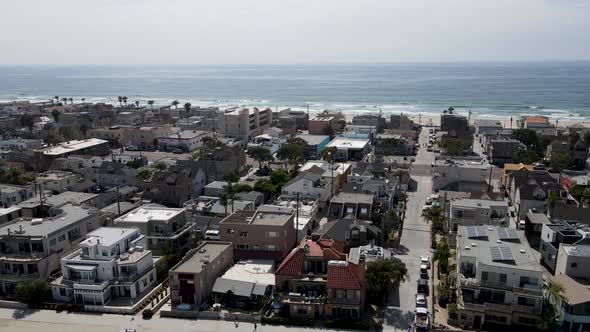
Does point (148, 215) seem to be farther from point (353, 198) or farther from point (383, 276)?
point (383, 276)

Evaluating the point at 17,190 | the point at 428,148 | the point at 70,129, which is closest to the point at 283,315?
the point at 17,190

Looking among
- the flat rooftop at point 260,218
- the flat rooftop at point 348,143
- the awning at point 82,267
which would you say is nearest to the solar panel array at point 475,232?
the flat rooftop at point 260,218

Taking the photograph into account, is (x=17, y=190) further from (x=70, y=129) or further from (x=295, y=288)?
(x=70, y=129)

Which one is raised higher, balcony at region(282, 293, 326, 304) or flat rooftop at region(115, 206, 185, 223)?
flat rooftop at region(115, 206, 185, 223)

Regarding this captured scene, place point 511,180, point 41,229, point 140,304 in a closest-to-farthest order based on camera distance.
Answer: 1. point 140,304
2. point 41,229
3. point 511,180

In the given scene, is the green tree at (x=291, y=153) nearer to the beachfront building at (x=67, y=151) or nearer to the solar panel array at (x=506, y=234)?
the beachfront building at (x=67, y=151)

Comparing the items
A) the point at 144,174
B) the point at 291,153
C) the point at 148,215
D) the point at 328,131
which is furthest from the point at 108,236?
the point at 328,131

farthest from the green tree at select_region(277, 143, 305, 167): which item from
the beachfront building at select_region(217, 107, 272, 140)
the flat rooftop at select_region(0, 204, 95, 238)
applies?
the flat rooftop at select_region(0, 204, 95, 238)

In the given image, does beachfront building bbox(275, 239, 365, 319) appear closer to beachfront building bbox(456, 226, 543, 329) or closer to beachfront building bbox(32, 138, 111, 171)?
beachfront building bbox(456, 226, 543, 329)
